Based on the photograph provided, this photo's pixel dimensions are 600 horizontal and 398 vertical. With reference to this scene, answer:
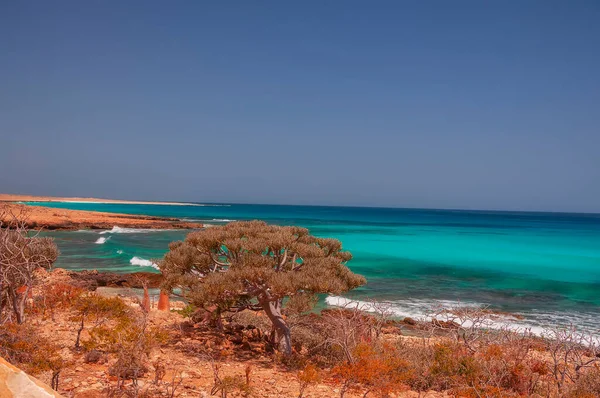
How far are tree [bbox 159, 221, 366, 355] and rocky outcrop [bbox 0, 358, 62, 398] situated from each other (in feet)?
17.7

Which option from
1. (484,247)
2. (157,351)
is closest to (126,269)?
(157,351)

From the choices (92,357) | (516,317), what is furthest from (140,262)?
(516,317)

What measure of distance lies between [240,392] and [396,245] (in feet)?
148

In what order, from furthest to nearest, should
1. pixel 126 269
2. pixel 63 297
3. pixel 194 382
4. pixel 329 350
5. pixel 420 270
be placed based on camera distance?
pixel 420 270 < pixel 126 269 < pixel 63 297 < pixel 329 350 < pixel 194 382

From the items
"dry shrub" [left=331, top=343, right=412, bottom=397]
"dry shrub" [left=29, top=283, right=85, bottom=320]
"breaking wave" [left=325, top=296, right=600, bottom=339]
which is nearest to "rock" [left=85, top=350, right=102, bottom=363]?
"dry shrub" [left=29, top=283, right=85, bottom=320]

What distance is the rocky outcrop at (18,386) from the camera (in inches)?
130

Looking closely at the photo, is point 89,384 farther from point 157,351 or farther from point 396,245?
point 396,245

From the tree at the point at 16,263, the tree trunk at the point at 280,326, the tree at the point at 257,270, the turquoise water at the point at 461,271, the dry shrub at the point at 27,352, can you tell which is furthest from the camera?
the turquoise water at the point at 461,271

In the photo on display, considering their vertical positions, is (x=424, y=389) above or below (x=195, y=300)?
below

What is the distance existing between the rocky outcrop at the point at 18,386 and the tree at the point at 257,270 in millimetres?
5393

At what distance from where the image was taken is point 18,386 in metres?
3.35

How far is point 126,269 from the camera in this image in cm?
2691

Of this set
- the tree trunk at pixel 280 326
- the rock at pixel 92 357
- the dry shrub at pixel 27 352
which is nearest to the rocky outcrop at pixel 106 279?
the tree trunk at pixel 280 326

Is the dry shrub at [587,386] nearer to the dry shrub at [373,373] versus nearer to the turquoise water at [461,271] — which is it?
the dry shrub at [373,373]
